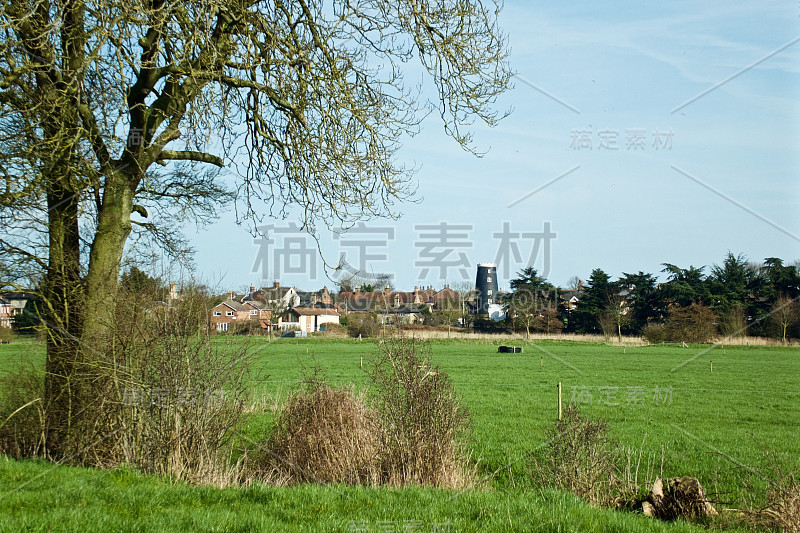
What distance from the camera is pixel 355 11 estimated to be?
31.1ft

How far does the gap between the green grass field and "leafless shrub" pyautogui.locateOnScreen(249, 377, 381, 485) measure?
645 millimetres

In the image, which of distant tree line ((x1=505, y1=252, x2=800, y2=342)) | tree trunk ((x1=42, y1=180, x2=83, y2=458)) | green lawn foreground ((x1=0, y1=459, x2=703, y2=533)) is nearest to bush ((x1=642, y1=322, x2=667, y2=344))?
distant tree line ((x1=505, y1=252, x2=800, y2=342))

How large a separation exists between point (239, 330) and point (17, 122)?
3.78 meters

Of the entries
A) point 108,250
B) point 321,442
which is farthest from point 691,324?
point 108,250

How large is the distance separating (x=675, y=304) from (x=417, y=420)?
55.5m

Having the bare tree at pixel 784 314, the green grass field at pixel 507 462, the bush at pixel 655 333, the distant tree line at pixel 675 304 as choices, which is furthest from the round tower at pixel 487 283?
the green grass field at pixel 507 462

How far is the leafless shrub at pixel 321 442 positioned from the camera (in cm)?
820

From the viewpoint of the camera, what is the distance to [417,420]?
7.84 metres

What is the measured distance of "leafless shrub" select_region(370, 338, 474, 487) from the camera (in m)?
7.77

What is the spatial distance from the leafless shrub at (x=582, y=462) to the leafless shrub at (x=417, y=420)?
3.77 ft

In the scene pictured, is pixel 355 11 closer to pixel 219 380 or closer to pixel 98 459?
pixel 219 380

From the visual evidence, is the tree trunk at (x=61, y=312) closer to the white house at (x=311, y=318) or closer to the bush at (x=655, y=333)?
the bush at (x=655, y=333)

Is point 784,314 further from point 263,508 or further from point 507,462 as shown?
point 263,508

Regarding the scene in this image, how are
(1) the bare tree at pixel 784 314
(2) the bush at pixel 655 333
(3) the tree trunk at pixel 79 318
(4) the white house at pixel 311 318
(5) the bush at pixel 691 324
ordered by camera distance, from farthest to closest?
(4) the white house at pixel 311 318 → (2) the bush at pixel 655 333 → (5) the bush at pixel 691 324 → (1) the bare tree at pixel 784 314 → (3) the tree trunk at pixel 79 318
